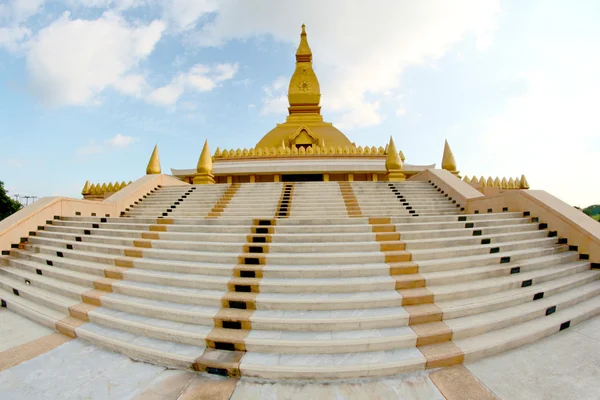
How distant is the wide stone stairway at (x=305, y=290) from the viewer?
10.1 ft

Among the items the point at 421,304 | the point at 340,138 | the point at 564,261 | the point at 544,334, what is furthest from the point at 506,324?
the point at 340,138

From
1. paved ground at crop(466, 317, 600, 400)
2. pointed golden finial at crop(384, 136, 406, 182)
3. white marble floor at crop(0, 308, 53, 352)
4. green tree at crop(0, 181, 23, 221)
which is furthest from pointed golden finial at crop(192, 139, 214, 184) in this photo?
green tree at crop(0, 181, 23, 221)

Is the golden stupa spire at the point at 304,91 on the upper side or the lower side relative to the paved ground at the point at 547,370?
upper

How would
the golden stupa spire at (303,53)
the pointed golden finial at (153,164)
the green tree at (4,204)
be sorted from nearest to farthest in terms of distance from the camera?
the pointed golden finial at (153,164)
the green tree at (4,204)
the golden stupa spire at (303,53)

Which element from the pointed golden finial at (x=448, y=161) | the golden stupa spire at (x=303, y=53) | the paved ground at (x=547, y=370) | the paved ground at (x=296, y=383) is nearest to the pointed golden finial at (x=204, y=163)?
the paved ground at (x=296, y=383)

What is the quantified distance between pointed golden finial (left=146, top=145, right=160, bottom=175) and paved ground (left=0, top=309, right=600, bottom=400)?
11233 mm

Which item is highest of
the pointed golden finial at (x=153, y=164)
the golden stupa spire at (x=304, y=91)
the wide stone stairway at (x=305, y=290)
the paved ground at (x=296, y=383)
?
the golden stupa spire at (x=304, y=91)

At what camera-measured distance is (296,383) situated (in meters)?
2.72

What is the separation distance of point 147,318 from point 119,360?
0.65 m

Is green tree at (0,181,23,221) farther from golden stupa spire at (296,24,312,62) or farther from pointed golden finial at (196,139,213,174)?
golden stupa spire at (296,24,312,62)

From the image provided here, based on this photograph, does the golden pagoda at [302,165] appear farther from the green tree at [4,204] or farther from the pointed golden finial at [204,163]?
the green tree at [4,204]

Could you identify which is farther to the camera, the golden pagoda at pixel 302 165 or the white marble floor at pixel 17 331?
the golden pagoda at pixel 302 165

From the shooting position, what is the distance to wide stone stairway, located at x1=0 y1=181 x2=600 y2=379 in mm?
3068

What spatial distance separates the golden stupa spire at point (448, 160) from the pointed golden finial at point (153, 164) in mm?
15281
